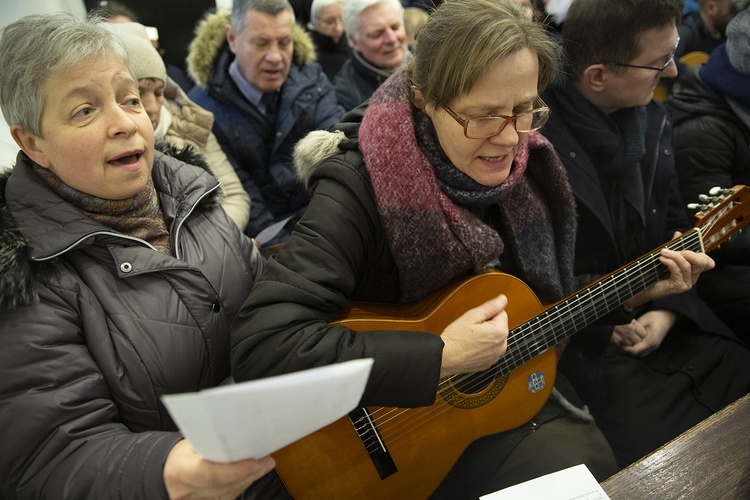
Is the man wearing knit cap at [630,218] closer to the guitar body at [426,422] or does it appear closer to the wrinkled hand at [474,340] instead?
the guitar body at [426,422]

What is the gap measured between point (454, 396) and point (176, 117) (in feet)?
5.45

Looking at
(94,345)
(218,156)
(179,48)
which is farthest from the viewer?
(179,48)

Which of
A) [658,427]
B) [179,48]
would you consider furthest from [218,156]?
[658,427]

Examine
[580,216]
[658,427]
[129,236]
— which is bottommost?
[658,427]

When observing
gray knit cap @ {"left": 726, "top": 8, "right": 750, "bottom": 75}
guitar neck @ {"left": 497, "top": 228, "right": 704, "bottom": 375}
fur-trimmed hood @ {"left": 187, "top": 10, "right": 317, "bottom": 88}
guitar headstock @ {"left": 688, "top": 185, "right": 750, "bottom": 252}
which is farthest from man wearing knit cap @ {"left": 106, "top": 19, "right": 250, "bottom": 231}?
gray knit cap @ {"left": 726, "top": 8, "right": 750, "bottom": 75}

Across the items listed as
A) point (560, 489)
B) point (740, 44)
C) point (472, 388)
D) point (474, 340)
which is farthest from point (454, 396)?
point (740, 44)

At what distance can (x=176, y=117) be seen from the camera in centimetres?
234

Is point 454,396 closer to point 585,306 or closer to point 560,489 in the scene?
point 560,489

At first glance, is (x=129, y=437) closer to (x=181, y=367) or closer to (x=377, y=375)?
(x=181, y=367)

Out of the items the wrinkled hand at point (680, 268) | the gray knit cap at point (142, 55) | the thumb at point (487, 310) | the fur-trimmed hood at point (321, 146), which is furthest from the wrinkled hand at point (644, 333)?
the gray knit cap at point (142, 55)

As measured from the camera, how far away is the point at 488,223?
5.11 feet

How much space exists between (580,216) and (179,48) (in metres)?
2.67

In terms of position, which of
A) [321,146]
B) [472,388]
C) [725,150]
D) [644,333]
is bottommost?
[644,333]

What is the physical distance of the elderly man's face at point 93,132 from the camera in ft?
3.68
